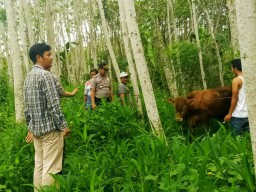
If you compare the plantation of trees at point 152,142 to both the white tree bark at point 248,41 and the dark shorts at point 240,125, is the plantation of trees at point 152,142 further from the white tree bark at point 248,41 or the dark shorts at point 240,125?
the dark shorts at point 240,125

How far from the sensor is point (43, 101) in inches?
154

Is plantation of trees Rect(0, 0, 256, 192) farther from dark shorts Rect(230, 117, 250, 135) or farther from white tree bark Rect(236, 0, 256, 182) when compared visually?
dark shorts Rect(230, 117, 250, 135)

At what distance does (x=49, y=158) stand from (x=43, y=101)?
0.66 metres

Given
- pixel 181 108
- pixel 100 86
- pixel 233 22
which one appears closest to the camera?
pixel 181 108

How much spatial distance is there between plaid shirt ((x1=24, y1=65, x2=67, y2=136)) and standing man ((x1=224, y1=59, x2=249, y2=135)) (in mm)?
2339

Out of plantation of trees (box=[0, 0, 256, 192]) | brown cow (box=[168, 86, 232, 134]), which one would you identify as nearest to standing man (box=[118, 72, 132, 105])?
plantation of trees (box=[0, 0, 256, 192])

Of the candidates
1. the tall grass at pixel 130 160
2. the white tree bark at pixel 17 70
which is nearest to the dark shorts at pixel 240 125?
the tall grass at pixel 130 160

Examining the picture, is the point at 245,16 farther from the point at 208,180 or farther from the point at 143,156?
the point at 143,156

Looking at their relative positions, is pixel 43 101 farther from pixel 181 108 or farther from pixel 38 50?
pixel 181 108

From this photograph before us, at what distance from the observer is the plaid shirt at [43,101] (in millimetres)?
3836

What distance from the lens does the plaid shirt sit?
384cm

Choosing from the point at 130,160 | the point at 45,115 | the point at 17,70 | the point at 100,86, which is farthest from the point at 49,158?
the point at 17,70

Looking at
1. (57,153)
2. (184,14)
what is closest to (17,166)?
(57,153)

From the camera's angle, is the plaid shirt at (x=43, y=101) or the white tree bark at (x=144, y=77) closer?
the plaid shirt at (x=43, y=101)
